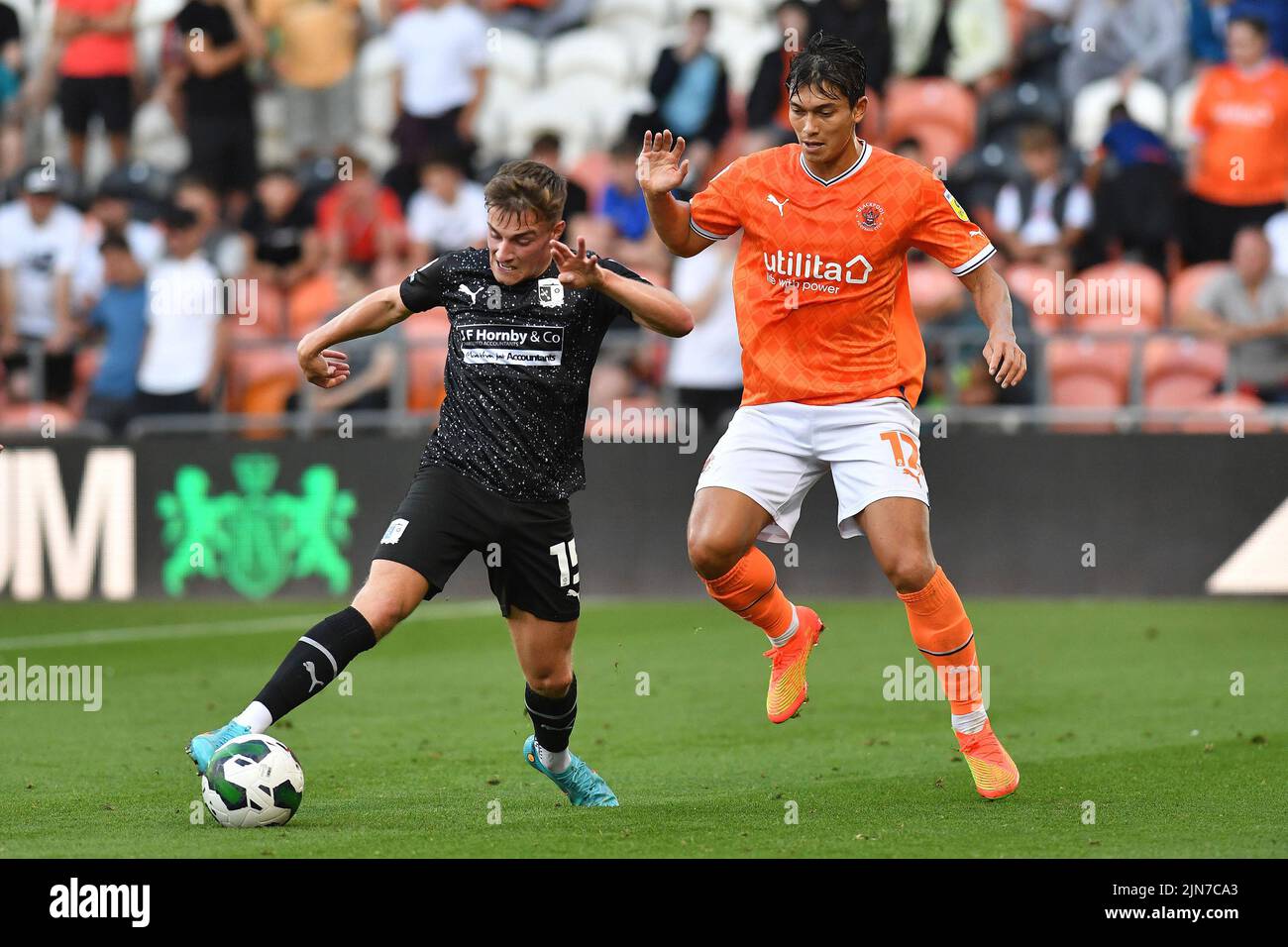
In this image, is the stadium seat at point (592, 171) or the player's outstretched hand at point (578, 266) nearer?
the player's outstretched hand at point (578, 266)

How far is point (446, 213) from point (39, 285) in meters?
3.59

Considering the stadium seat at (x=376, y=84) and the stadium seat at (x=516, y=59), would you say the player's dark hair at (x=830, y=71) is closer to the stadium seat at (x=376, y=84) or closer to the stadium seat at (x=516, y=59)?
the stadium seat at (x=516, y=59)

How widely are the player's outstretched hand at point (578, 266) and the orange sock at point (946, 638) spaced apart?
5.66ft

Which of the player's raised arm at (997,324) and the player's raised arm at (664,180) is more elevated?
the player's raised arm at (664,180)

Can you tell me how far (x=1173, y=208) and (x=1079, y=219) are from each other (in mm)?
722

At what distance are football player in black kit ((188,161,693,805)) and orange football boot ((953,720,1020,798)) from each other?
134cm

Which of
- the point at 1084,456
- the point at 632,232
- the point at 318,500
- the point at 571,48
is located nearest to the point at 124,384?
the point at 318,500

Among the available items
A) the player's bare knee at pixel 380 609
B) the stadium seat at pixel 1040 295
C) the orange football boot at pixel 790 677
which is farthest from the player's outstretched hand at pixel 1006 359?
the stadium seat at pixel 1040 295

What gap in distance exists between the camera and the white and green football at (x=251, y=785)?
6.47 metres

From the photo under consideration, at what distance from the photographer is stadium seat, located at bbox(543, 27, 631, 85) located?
61.9ft

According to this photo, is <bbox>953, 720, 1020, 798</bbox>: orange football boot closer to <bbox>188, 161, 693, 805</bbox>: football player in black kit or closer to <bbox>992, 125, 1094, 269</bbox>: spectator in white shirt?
<bbox>188, 161, 693, 805</bbox>: football player in black kit

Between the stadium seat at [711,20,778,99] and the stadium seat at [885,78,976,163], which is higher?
the stadium seat at [711,20,778,99]

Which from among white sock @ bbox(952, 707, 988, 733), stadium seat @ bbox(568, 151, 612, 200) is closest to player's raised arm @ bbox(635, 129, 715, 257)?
white sock @ bbox(952, 707, 988, 733)

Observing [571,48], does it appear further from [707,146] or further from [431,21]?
[707,146]
